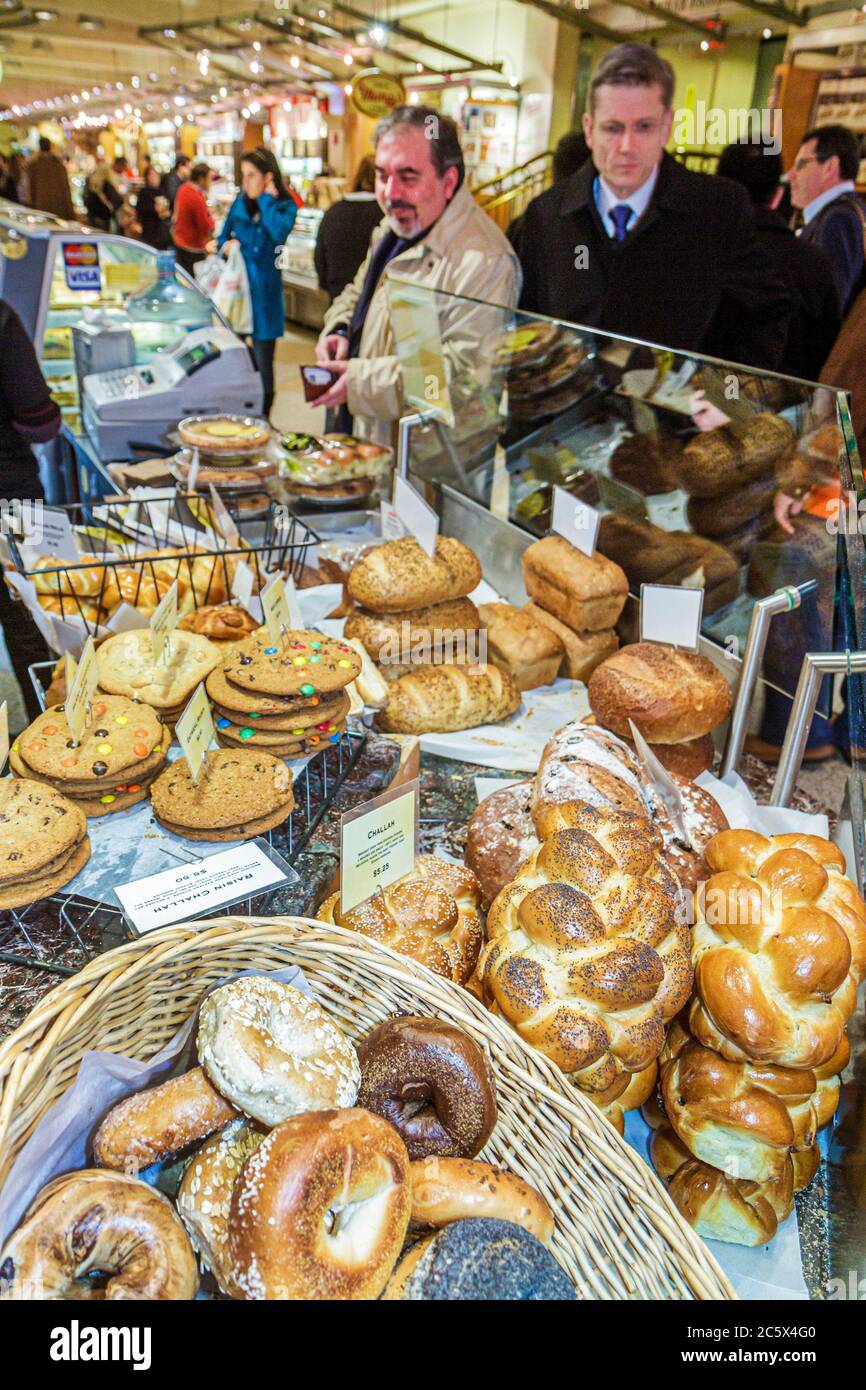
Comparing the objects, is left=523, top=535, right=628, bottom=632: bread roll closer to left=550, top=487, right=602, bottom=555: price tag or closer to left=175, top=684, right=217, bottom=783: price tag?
left=550, top=487, right=602, bottom=555: price tag

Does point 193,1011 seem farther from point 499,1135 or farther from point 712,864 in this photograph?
point 712,864

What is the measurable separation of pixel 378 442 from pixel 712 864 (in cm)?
281

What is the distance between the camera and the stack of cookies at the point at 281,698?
5.92 ft

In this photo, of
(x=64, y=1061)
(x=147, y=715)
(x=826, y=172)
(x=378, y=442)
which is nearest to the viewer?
(x=64, y=1061)

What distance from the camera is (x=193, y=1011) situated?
127 centimetres

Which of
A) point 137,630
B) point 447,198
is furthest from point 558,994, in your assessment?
point 447,198

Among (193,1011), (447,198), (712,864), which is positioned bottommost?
(193,1011)

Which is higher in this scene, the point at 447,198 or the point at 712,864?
the point at 447,198

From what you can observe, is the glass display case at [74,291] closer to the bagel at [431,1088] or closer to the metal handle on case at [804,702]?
the metal handle on case at [804,702]

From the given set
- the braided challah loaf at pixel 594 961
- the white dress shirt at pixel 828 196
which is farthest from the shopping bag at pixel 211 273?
the braided challah loaf at pixel 594 961

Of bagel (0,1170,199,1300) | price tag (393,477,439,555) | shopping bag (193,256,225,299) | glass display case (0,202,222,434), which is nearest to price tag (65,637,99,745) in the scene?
bagel (0,1170,199,1300)

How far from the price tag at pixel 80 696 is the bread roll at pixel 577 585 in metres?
1.37

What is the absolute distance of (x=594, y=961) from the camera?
4.16 feet
